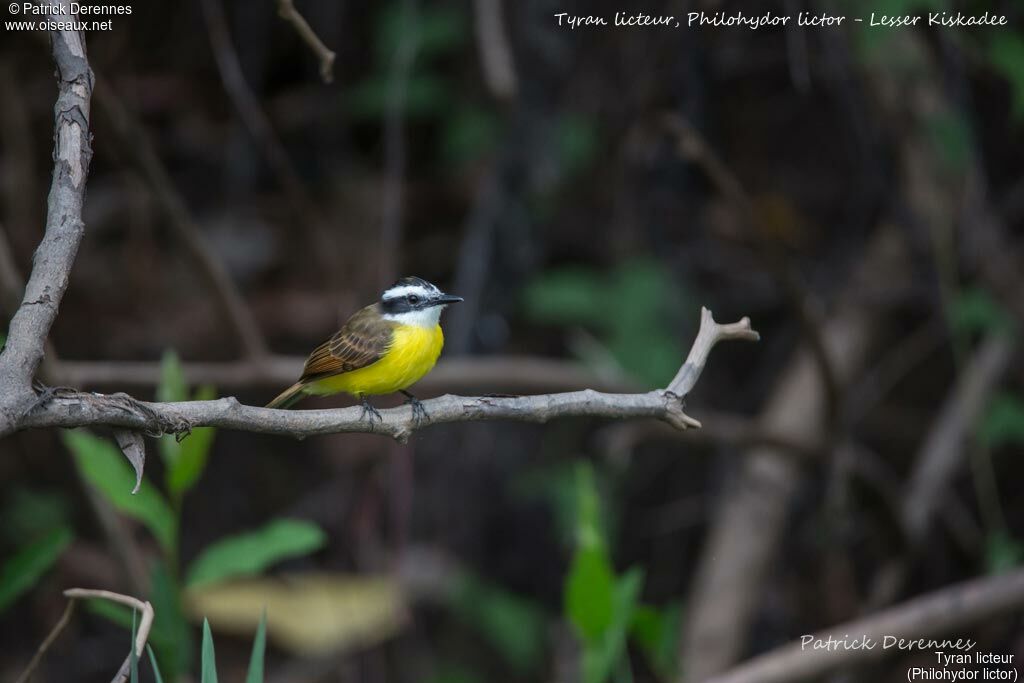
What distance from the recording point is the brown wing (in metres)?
3.99

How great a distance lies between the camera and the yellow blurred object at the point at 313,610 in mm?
6039

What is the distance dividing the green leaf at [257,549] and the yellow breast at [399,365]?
725mm

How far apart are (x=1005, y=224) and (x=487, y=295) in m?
3.09

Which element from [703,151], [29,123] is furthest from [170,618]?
[29,123]

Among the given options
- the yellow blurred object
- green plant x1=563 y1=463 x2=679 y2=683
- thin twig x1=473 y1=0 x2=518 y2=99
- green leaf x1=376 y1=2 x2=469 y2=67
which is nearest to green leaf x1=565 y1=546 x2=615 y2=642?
green plant x1=563 y1=463 x2=679 y2=683

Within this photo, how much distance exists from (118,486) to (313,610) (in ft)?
9.88

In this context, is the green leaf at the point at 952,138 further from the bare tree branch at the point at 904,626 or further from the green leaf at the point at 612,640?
the green leaf at the point at 612,640

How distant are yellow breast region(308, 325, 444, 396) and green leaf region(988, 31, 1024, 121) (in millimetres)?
2743

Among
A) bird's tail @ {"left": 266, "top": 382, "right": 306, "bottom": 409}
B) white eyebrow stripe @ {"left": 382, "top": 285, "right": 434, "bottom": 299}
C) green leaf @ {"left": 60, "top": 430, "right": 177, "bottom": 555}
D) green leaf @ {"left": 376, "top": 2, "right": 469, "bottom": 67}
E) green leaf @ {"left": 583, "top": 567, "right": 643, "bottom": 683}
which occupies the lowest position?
green leaf @ {"left": 583, "top": 567, "right": 643, "bottom": 683}

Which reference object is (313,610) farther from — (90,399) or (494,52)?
(90,399)

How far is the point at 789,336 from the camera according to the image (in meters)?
6.75

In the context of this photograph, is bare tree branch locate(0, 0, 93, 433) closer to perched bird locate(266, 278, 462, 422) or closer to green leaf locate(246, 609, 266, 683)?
green leaf locate(246, 609, 266, 683)

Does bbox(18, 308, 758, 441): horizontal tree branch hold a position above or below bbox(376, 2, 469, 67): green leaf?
below

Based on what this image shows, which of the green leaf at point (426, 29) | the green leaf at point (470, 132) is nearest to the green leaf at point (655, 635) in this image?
the green leaf at point (470, 132)
